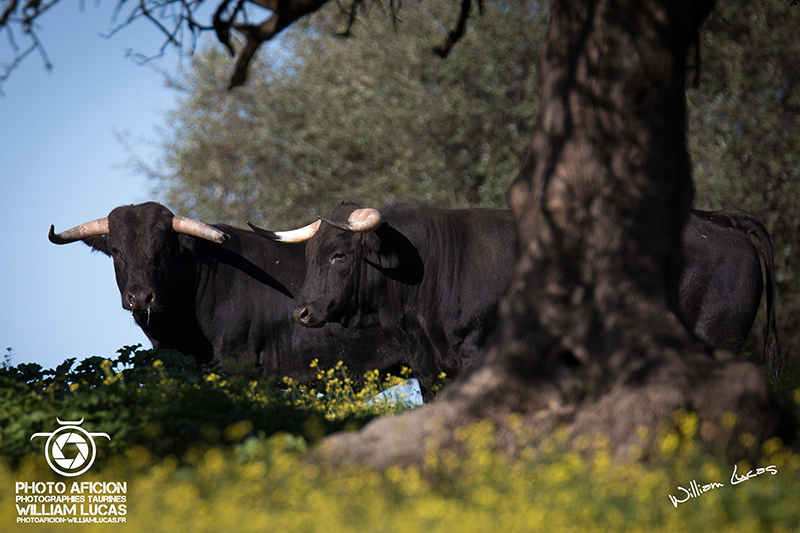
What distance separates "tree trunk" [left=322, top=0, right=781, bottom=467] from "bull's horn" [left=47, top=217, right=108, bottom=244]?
19.3ft

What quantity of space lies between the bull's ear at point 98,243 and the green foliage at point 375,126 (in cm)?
501

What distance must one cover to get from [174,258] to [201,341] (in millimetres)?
941

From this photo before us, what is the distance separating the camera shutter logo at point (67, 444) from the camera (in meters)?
4.20

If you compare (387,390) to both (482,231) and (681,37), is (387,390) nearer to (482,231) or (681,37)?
(482,231)

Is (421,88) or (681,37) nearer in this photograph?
(681,37)

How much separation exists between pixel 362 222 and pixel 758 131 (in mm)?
7486

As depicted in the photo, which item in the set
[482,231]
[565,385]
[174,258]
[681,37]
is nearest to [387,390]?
[482,231]

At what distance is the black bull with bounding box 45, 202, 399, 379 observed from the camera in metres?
8.39

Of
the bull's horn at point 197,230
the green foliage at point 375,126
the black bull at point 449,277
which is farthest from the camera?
the green foliage at point 375,126

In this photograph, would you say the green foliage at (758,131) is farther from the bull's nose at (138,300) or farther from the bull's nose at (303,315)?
the bull's nose at (138,300)

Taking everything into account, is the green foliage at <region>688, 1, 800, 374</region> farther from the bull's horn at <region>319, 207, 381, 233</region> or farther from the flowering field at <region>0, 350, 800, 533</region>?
the flowering field at <region>0, 350, 800, 533</region>

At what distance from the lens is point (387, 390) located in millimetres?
7910

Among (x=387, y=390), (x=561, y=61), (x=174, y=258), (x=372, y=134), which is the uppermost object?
(x=372, y=134)
